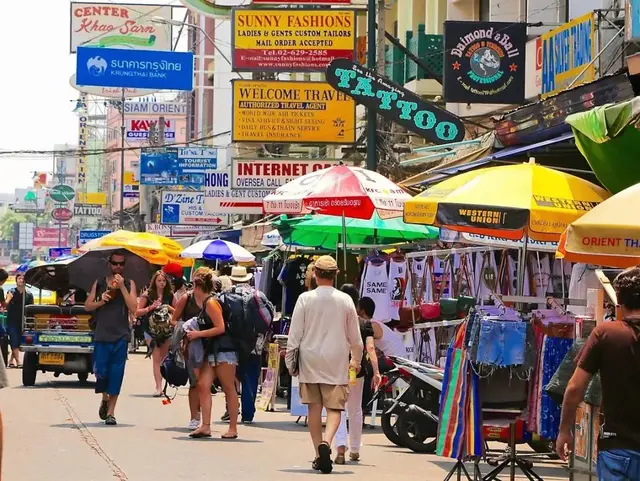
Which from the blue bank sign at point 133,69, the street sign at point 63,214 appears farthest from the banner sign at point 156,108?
the blue bank sign at point 133,69

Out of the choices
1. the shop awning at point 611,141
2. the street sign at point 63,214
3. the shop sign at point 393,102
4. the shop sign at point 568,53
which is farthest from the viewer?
the street sign at point 63,214

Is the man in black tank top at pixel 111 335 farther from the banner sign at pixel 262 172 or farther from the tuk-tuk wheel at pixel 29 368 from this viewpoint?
the banner sign at pixel 262 172

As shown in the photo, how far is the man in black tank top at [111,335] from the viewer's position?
1591 cm

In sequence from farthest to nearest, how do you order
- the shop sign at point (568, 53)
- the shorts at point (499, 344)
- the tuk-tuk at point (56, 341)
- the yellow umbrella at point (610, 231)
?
→ the tuk-tuk at point (56, 341)
the shop sign at point (568, 53)
the shorts at point (499, 344)
the yellow umbrella at point (610, 231)

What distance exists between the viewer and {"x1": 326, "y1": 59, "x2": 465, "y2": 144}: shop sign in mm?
22953

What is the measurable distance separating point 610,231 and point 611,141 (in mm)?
3147

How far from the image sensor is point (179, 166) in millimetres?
52469

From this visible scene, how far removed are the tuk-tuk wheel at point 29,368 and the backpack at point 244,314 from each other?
7.66 metres

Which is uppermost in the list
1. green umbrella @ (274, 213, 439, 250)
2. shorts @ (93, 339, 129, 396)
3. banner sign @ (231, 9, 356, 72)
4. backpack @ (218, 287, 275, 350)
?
banner sign @ (231, 9, 356, 72)

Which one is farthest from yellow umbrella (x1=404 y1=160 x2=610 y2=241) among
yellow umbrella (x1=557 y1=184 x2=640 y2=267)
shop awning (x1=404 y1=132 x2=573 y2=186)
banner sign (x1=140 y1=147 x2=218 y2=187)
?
banner sign (x1=140 y1=147 x2=218 y2=187)

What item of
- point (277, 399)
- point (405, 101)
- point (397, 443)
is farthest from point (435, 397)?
point (405, 101)

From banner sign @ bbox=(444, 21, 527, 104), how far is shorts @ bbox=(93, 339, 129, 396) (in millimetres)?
8799

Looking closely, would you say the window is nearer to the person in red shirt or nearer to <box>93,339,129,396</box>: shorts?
<box>93,339,129,396</box>: shorts

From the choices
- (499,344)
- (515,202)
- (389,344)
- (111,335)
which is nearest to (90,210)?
(111,335)
